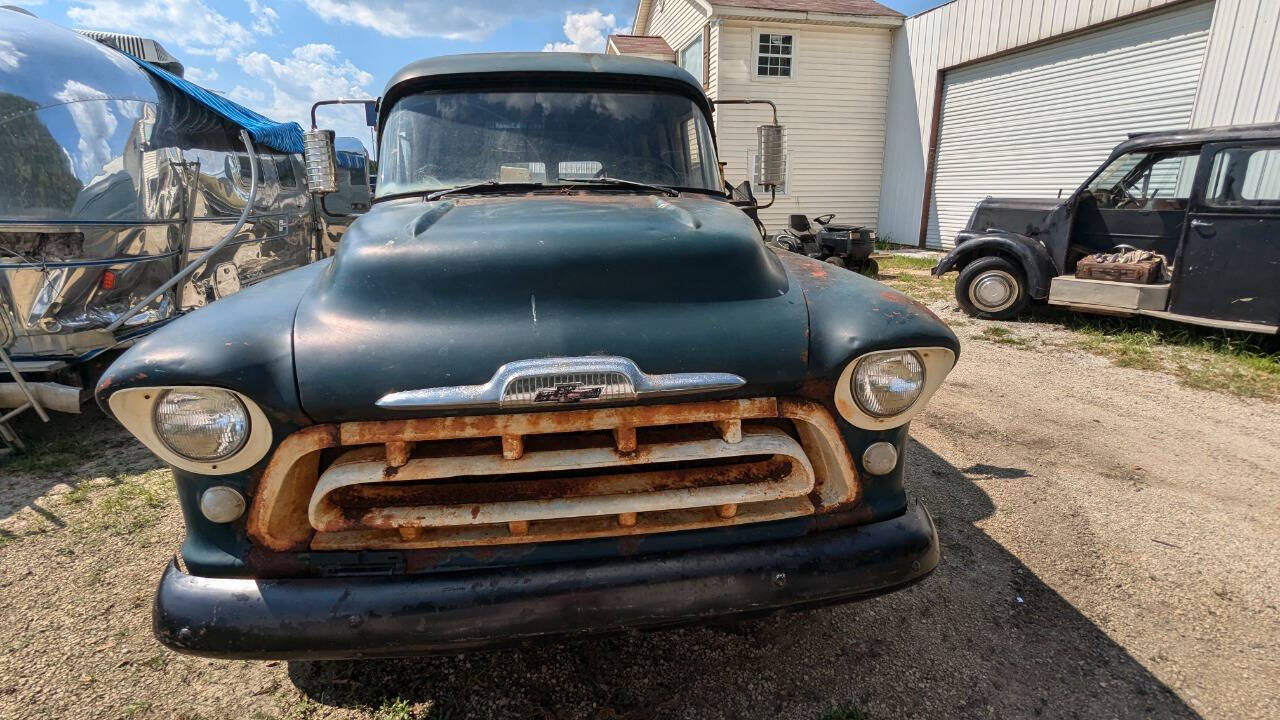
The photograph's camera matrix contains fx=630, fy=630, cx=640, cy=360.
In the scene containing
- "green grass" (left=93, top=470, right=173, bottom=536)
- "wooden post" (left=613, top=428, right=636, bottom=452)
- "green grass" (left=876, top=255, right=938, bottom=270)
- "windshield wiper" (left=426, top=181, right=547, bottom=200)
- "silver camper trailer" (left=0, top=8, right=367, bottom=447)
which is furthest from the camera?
"green grass" (left=876, top=255, right=938, bottom=270)

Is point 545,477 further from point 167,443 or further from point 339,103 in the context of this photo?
point 339,103

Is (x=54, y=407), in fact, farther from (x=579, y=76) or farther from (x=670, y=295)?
(x=670, y=295)

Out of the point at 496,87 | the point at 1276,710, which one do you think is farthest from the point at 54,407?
the point at 1276,710

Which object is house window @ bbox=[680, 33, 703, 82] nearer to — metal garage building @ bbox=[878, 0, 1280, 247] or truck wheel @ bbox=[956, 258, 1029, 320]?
metal garage building @ bbox=[878, 0, 1280, 247]

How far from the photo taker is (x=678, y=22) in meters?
17.0

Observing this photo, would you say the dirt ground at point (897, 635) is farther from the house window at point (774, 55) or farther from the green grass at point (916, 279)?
the house window at point (774, 55)

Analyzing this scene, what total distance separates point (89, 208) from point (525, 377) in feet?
17.1

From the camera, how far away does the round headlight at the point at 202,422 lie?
166 centimetres

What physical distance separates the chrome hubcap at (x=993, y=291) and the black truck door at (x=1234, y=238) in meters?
1.67

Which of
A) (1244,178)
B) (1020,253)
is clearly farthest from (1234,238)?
(1020,253)

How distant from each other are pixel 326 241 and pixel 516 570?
9.21 metres

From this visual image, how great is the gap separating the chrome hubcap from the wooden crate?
0.84 m

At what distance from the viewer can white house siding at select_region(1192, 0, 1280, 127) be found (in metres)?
8.12

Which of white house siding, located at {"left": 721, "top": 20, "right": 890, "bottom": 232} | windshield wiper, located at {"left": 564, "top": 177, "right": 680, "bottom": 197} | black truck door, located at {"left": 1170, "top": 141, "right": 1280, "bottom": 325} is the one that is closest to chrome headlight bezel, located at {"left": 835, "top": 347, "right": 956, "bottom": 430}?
windshield wiper, located at {"left": 564, "top": 177, "right": 680, "bottom": 197}
